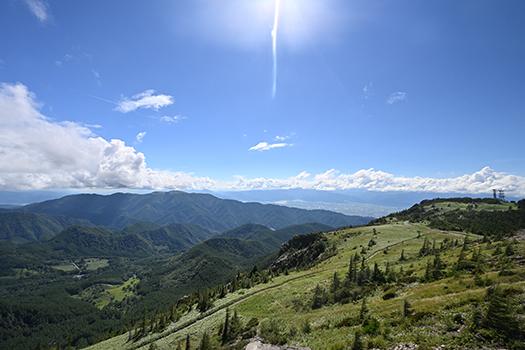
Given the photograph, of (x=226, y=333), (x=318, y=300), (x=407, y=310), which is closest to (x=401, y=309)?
(x=407, y=310)

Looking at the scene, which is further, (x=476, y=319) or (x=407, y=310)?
(x=407, y=310)

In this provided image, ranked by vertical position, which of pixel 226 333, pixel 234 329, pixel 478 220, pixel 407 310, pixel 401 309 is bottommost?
pixel 226 333


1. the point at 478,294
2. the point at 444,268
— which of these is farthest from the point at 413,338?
the point at 444,268

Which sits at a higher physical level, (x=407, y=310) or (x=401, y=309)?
(x=407, y=310)

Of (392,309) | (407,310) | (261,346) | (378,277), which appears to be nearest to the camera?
(407,310)

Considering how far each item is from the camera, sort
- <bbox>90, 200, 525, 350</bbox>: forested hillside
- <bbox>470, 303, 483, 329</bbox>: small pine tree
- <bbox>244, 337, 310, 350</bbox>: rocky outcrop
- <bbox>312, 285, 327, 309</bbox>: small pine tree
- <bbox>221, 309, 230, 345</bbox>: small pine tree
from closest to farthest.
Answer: <bbox>90, 200, 525, 350</bbox>: forested hillside → <bbox>470, 303, 483, 329</bbox>: small pine tree → <bbox>244, 337, 310, 350</bbox>: rocky outcrop → <bbox>221, 309, 230, 345</bbox>: small pine tree → <bbox>312, 285, 327, 309</bbox>: small pine tree

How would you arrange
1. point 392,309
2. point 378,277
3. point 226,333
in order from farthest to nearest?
point 378,277, point 226,333, point 392,309

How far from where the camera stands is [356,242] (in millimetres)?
105312

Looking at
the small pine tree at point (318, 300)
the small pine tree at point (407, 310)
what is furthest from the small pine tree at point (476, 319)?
the small pine tree at point (318, 300)

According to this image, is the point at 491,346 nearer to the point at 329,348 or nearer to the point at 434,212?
the point at 329,348

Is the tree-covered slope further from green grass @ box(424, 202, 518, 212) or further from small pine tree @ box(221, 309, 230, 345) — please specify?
small pine tree @ box(221, 309, 230, 345)

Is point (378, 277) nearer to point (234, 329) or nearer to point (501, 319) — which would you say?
point (234, 329)

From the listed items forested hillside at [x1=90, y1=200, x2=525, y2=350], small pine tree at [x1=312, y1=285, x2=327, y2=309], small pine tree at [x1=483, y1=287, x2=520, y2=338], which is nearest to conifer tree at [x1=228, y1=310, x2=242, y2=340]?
forested hillside at [x1=90, y1=200, x2=525, y2=350]

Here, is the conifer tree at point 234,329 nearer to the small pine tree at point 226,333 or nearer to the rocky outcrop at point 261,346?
the small pine tree at point 226,333
